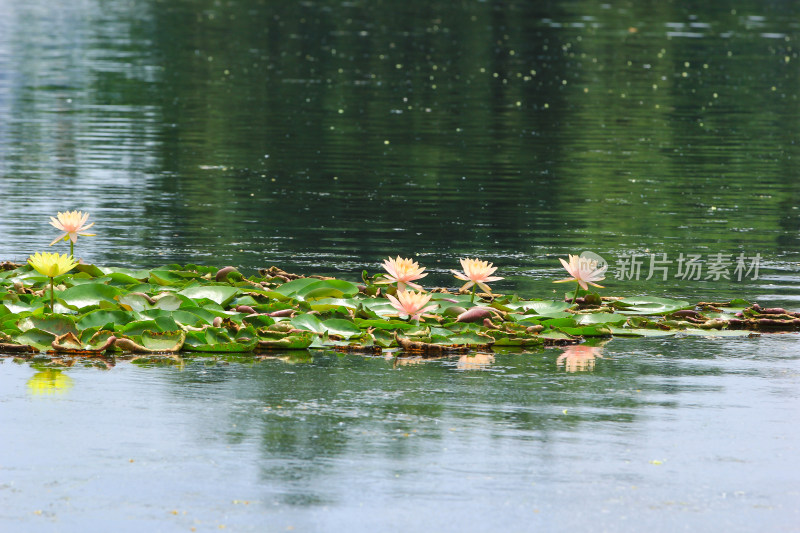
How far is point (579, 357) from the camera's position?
8164 millimetres

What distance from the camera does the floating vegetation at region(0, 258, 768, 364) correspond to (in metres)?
8.14

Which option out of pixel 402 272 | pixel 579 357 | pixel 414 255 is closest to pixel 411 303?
pixel 402 272

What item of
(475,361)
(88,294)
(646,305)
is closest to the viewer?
→ (475,361)

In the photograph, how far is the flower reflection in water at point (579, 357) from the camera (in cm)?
785

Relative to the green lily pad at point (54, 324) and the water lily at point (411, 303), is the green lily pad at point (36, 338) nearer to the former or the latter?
the green lily pad at point (54, 324)

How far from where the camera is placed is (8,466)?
18.7 ft

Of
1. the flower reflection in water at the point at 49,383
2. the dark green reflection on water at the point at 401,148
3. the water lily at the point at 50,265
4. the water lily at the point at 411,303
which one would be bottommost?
the flower reflection in water at the point at 49,383

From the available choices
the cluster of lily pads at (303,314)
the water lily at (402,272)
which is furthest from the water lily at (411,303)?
the water lily at (402,272)

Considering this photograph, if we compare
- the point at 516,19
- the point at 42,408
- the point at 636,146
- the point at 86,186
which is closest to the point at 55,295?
the point at 42,408

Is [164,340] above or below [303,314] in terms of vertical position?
below

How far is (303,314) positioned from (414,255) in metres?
3.50

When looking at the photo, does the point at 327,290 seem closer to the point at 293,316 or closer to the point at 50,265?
the point at 293,316

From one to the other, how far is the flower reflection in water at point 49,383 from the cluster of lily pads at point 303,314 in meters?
0.55

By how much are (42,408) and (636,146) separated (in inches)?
653
